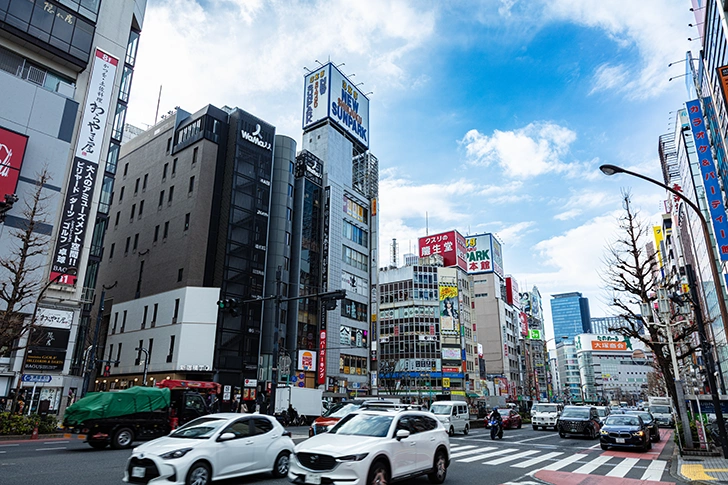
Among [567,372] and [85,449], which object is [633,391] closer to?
[567,372]

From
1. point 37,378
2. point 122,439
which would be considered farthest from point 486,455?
point 37,378

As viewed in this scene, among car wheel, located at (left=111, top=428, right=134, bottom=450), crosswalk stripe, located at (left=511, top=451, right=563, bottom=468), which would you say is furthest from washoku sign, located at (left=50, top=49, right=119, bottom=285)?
crosswalk stripe, located at (left=511, top=451, right=563, bottom=468)

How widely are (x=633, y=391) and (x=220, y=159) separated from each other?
172m

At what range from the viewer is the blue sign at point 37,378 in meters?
30.8

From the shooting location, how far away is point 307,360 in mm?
52375

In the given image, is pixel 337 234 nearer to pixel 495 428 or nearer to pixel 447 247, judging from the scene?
pixel 447 247

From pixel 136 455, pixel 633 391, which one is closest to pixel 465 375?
pixel 136 455

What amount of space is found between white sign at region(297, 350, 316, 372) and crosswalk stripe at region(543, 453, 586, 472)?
37261 millimetres

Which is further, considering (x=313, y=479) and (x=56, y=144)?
(x=56, y=144)

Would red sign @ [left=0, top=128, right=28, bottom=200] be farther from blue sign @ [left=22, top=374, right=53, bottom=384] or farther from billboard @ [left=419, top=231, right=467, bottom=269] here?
billboard @ [left=419, top=231, right=467, bottom=269]

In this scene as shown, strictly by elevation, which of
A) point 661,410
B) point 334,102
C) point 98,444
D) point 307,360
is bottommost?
point 661,410

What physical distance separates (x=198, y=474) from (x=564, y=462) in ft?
40.2

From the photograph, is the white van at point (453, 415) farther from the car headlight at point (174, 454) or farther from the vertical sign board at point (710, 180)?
the vertical sign board at point (710, 180)

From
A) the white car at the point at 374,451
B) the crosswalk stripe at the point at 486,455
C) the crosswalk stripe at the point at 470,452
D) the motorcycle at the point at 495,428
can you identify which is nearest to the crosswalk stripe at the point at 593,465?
the crosswalk stripe at the point at 486,455
